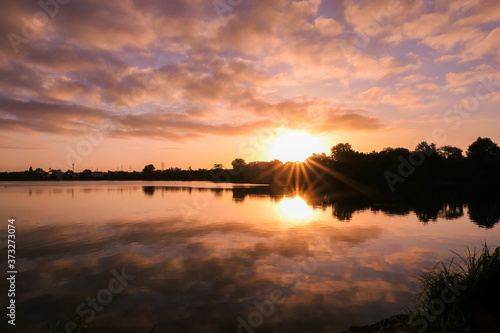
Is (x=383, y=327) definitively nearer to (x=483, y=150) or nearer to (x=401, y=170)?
(x=483, y=150)

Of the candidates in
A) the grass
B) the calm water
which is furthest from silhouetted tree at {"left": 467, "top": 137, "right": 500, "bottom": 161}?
the grass

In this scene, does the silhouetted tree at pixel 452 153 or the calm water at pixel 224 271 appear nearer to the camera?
the calm water at pixel 224 271

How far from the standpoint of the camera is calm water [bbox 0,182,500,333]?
11.7 metres

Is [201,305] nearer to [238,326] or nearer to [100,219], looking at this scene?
[238,326]

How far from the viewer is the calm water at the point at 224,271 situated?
11.7 meters

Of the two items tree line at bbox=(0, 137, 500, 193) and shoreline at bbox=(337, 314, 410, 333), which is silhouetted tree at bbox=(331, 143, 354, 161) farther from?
shoreline at bbox=(337, 314, 410, 333)

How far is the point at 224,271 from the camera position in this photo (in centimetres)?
1711

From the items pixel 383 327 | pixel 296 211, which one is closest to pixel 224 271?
pixel 383 327

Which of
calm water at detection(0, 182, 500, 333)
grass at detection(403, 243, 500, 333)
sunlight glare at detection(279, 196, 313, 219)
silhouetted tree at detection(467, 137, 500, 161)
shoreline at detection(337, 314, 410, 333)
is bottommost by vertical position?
sunlight glare at detection(279, 196, 313, 219)

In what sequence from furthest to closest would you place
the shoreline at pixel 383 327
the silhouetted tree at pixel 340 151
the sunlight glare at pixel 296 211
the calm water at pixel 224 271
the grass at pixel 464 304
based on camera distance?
the silhouetted tree at pixel 340 151
the sunlight glare at pixel 296 211
the calm water at pixel 224 271
the shoreline at pixel 383 327
the grass at pixel 464 304

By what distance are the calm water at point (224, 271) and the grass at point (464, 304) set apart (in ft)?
9.72

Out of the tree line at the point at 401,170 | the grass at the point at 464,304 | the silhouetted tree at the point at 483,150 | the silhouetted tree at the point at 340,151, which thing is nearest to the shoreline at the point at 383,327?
the grass at the point at 464,304

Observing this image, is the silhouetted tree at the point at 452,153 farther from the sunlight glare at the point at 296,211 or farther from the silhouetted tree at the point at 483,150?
the sunlight glare at the point at 296,211

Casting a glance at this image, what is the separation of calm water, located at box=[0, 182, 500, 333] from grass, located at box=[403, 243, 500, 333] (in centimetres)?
296
